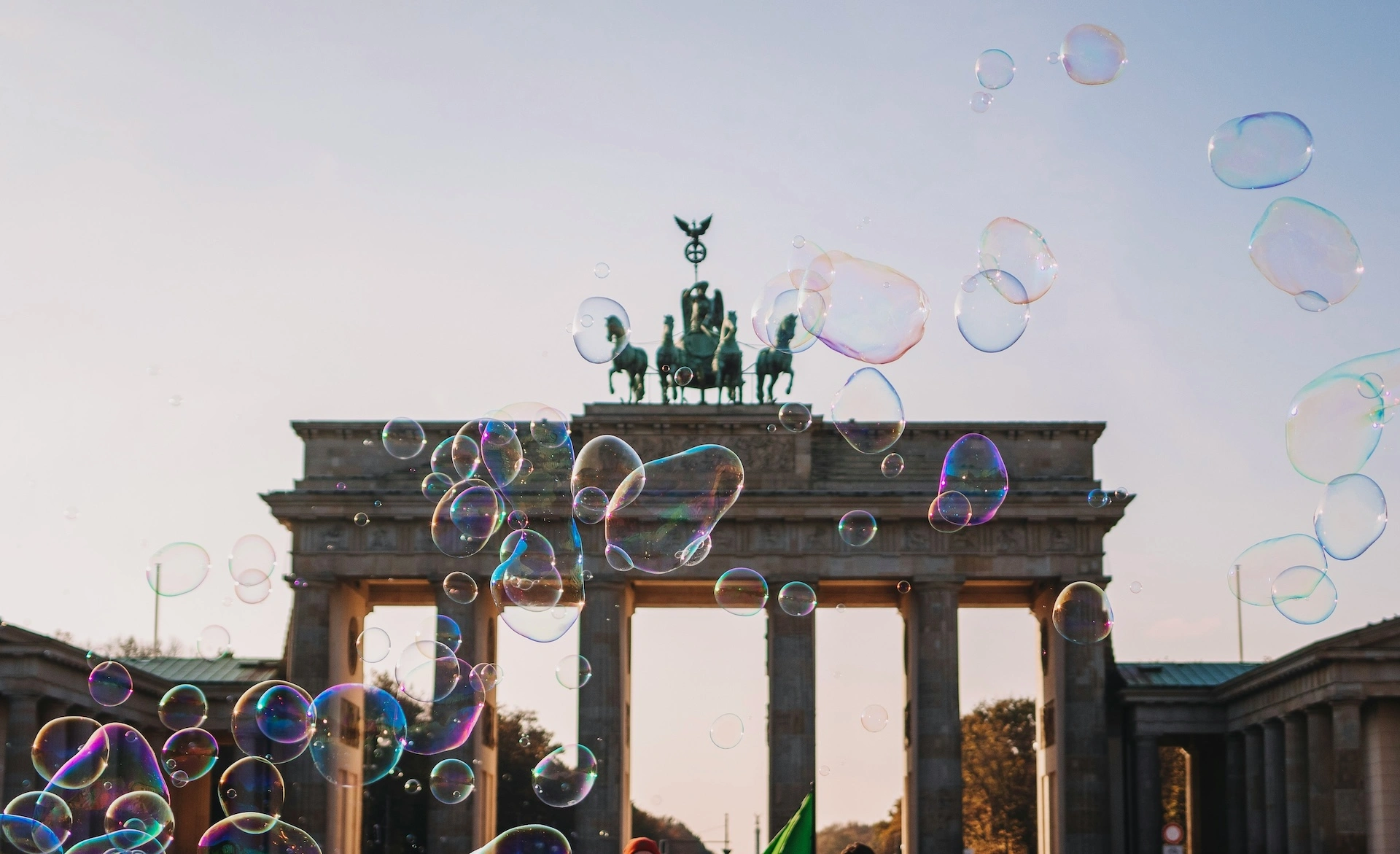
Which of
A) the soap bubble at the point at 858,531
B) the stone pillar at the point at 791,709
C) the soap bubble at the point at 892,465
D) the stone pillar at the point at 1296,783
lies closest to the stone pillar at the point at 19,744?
the stone pillar at the point at 791,709

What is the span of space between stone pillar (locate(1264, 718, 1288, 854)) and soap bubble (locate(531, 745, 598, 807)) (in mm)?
33662

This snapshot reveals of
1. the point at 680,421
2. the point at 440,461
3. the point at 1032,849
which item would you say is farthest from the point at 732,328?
the point at 1032,849

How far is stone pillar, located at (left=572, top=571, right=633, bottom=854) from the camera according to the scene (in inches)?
2741

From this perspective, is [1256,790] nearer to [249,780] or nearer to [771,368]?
[771,368]

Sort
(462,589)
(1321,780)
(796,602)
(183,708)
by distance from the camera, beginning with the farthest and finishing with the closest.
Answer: (1321,780), (462,589), (796,602), (183,708)

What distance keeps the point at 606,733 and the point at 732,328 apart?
581 inches

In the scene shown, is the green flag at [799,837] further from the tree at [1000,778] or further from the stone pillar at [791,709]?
the tree at [1000,778]

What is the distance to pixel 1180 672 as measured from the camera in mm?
76375

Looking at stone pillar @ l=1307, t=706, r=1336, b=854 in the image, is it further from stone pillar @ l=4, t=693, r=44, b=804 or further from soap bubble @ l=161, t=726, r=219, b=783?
stone pillar @ l=4, t=693, r=44, b=804

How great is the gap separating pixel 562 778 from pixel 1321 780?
30.9m

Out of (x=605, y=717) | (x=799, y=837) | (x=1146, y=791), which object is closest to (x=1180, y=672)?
(x=1146, y=791)

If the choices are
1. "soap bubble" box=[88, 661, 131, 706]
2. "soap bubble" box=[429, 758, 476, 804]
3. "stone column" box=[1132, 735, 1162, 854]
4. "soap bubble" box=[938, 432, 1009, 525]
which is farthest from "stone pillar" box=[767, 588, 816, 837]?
"soap bubble" box=[88, 661, 131, 706]

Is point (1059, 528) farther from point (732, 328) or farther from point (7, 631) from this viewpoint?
point (7, 631)

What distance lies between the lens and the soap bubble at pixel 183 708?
37.1 metres
